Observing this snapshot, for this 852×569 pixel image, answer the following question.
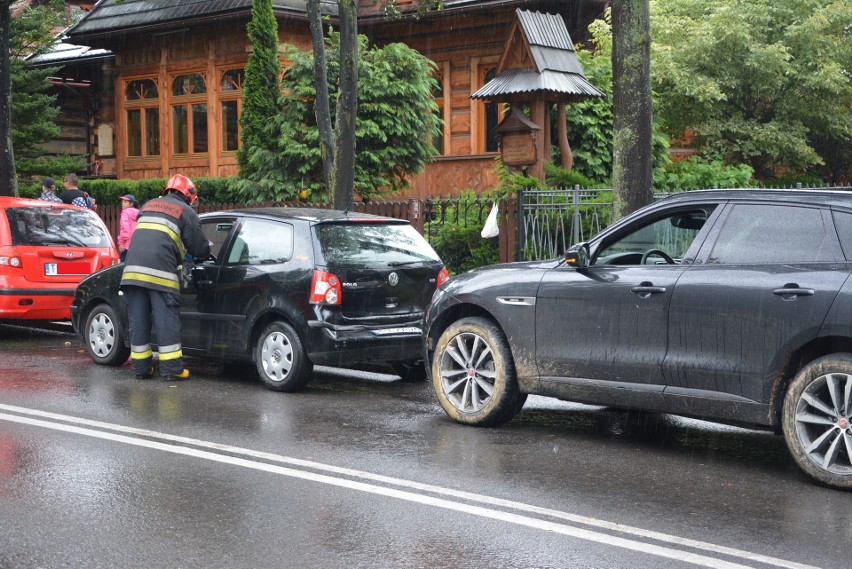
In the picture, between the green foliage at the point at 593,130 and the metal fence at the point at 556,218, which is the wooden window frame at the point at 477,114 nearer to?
the green foliage at the point at 593,130

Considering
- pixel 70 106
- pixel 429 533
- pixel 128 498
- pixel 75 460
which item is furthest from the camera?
pixel 70 106

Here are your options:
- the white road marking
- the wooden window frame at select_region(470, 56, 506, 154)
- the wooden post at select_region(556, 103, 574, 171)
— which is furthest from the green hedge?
the white road marking

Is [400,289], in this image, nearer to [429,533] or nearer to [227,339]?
[227,339]

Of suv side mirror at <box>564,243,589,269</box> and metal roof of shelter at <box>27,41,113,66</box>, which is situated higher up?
metal roof of shelter at <box>27,41,113,66</box>

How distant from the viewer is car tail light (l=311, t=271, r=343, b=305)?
32.7 feet

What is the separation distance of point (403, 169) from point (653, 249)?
13653 millimetres

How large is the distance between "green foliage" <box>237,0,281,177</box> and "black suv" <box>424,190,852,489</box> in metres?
13.7

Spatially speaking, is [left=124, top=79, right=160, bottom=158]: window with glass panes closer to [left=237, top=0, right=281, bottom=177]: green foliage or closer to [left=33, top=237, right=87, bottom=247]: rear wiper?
[left=237, top=0, right=281, bottom=177]: green foliage

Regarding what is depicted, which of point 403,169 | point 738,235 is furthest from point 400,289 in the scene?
point 403,169

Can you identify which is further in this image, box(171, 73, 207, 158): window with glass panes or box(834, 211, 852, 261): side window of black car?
box(171, 73, 207, 158): window with glass panes

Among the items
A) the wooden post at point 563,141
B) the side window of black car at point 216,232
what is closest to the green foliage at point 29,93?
the wooden post at point 563,141

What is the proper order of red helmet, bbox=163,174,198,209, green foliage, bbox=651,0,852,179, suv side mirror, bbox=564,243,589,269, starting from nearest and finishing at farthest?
suv side mirror, bbox=564,243,589,269
red helmet, bbox=163,174,198,209
green foliage, bbox=651,0,852,179

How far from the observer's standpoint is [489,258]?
16.5 metres

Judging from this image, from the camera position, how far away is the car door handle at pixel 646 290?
7.41 meters
